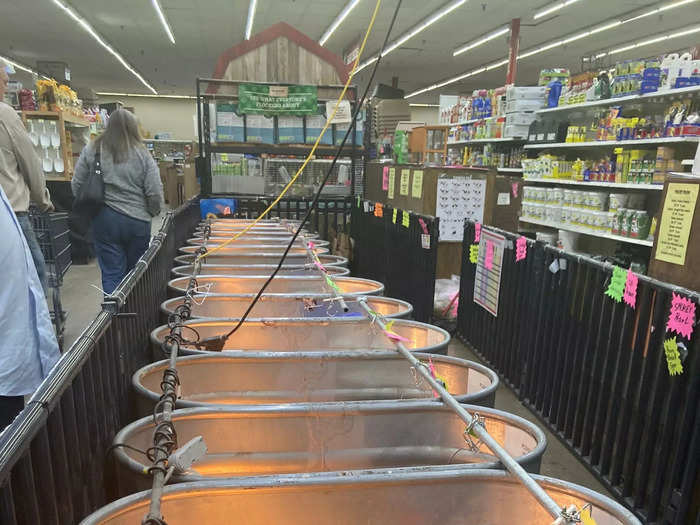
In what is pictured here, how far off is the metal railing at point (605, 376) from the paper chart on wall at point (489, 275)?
0.07 m

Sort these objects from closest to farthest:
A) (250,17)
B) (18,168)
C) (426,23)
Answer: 1. (18,168)
2. (426,23)
3. (250,17)

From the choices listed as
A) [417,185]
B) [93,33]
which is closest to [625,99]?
[417,185]

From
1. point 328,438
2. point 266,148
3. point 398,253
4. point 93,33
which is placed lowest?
point 398,253

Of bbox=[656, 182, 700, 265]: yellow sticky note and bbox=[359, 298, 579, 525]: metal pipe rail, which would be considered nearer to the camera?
bbox=[359, 298, 579, 525]: metal pipe rail

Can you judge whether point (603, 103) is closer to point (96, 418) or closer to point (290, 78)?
point (290, 78)

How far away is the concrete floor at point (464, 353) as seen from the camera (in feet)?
7.98

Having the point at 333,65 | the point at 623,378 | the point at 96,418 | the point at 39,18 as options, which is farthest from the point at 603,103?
the point at 39,18

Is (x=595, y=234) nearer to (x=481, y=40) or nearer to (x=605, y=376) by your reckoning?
(x=605, y=376)

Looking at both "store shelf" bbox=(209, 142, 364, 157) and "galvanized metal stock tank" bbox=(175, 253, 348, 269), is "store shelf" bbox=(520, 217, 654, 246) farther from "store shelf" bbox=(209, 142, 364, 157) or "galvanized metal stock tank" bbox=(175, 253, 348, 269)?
"galvanized metal stock tank" bbox=(175, 253, 348, 269)

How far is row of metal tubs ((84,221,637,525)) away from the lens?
1.03 metres

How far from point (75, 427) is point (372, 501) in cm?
64

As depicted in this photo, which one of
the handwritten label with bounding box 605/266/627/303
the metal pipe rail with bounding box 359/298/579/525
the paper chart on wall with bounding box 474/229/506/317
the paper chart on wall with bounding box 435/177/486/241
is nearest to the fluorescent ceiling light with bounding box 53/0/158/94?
the paper chart on wall with bounding box 435/177/486/241

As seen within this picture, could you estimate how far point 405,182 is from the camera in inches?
187

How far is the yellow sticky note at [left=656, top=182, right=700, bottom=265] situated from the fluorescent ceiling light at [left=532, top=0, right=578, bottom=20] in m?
8.85
